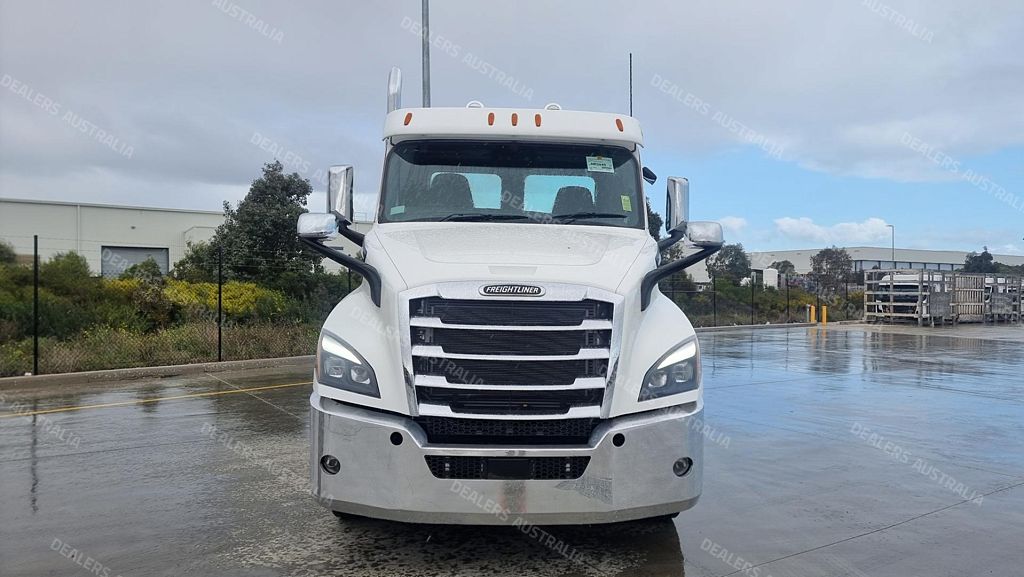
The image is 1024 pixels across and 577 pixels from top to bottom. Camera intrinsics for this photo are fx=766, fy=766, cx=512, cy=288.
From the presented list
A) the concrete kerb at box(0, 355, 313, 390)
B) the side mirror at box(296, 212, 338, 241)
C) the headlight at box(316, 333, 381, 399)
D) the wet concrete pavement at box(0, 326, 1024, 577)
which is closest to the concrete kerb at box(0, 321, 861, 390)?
the concrete kerb at box(0, 355, 313, 390)

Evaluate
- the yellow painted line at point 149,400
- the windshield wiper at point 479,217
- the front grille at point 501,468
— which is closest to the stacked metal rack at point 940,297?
the yellow painted line at point 149,400

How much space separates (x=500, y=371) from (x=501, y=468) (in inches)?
20.6

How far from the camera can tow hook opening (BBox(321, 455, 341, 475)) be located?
4.27 m

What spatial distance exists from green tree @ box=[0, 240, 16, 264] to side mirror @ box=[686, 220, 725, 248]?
2053cm

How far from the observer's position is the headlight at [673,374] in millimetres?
4340

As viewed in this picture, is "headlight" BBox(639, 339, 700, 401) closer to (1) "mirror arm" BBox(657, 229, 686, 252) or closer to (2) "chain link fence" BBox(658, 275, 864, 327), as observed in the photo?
(1) "mirror arm" BBox(657, 229, 686, 252)

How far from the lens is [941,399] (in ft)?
36.4

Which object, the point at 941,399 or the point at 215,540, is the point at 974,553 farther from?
the point at 941,399

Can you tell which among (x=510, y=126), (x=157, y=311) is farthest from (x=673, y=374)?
(x=157, y=311)

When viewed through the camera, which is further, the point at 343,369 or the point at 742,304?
the point at 742,304

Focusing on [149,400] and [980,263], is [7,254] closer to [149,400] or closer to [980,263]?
[149,400]

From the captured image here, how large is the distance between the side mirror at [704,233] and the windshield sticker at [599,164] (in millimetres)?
807

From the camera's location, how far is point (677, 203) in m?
6.14

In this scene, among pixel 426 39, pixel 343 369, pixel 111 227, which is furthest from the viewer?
pixel 111 227
